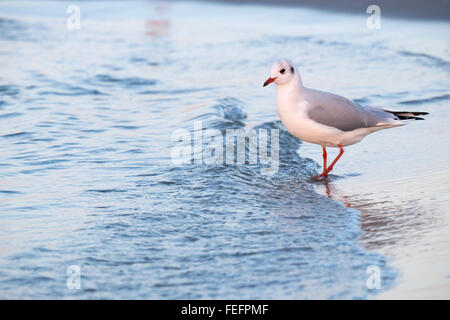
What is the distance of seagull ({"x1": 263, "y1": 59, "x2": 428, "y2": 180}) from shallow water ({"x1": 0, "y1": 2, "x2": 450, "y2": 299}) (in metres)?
0.38

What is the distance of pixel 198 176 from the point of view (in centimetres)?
528

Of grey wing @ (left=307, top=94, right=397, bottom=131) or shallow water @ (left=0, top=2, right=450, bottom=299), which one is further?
grey wing @ (left=307, top=94, right=397, bottom=131)

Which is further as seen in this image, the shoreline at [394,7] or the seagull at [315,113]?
the shoreline at [394,7]

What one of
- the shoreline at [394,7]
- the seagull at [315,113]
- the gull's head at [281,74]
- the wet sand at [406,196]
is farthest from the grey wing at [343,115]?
the shoreline at [394,7]

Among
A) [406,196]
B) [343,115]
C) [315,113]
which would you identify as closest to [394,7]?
[343,115]

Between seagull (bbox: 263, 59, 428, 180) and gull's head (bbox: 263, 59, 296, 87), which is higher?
gull's head (bbox: 263, 59, 296, 87)

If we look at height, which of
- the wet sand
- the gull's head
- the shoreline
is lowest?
the wet sand

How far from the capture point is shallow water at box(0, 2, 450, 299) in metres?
3.61

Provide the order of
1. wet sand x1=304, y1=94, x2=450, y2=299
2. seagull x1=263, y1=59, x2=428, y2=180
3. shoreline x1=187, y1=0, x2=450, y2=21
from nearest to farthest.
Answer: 1. wet sand x1=304, y1=94, x2=450, y2=299
2. seagull x1=263, y1=59, x2=428, y2=180
3. shoreline x1=187, y1=0, x2=450, y2=21

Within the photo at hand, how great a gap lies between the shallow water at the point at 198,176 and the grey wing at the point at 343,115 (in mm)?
421

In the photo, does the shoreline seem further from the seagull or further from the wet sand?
the seagull

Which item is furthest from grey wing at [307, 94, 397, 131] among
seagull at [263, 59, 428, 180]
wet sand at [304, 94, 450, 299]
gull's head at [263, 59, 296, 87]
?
wet sand at [304, 94, 450, 299]

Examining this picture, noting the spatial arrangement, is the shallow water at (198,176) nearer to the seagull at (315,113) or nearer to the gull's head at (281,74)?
the seagull at (315,113)

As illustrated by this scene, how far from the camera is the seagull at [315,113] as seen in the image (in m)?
5.23
